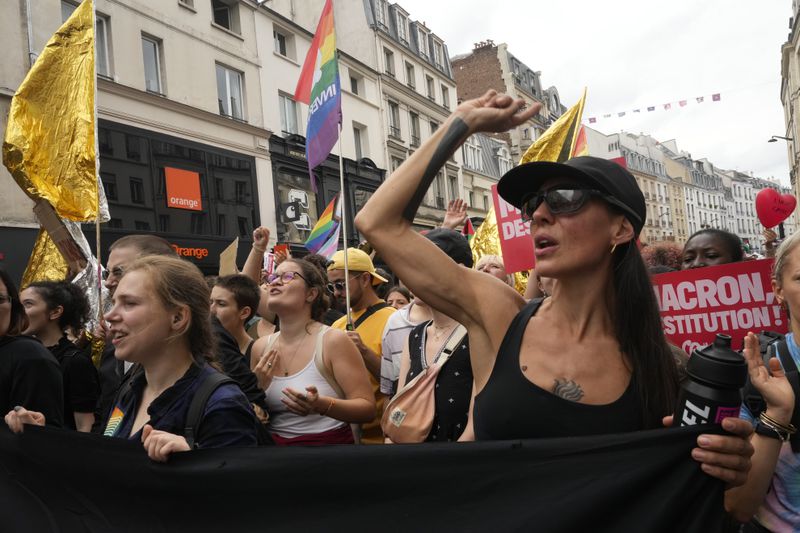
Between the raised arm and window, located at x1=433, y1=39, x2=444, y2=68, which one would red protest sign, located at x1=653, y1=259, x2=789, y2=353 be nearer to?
the raised arm

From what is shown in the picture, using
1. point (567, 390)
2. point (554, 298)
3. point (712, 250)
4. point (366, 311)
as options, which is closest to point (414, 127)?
point (366, 311)

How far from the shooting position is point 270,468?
70.2 inches

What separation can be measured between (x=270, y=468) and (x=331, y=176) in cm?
2258

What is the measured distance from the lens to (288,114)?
21.7m

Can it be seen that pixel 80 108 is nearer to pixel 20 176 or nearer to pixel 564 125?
pixel 20 176

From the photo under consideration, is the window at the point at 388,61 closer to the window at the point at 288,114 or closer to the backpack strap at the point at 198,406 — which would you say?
the window at the point at 288,114

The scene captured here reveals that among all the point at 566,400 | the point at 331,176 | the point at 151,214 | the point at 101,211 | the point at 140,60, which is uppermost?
the point at 140,60

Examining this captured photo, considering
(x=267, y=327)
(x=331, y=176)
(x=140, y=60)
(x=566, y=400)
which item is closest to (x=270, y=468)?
(x=566, y=400)

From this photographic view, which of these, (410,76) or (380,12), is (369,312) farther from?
(410,76)

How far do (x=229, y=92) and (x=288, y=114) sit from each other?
8.98 ft

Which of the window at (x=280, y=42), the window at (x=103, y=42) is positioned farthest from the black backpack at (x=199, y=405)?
the window at (x=280, y=42)

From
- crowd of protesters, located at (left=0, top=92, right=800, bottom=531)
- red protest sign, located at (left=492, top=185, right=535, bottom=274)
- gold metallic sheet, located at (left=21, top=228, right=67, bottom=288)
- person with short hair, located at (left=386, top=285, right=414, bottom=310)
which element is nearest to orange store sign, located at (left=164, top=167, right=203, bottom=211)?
gold metallic sheet, located at (left=21, top=228, right=67, bottom=288)

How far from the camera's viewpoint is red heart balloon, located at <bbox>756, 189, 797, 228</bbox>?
6.57 meters

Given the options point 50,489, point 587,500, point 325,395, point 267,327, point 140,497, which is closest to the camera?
point 587,500
